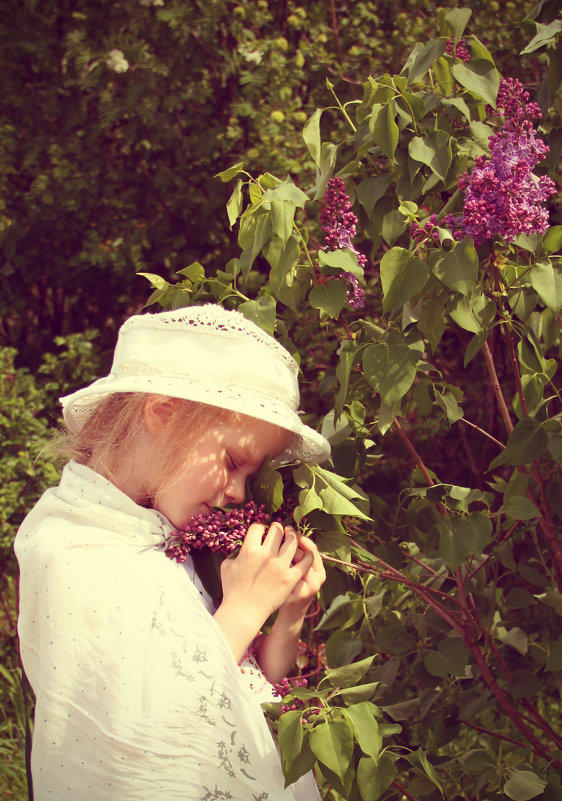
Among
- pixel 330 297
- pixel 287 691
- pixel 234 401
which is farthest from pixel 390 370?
pixel 287 691

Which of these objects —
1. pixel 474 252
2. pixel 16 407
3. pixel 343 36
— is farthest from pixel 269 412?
pixel 343 36

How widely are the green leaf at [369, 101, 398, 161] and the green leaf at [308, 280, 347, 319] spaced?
0.26 metres

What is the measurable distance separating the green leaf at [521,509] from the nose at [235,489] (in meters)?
0.53

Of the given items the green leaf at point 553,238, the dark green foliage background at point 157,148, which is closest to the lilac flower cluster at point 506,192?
the green leaf at point 553,238

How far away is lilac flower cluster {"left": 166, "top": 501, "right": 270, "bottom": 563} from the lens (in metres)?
1.66

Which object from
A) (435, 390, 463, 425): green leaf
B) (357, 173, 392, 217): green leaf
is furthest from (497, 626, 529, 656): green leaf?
(357, 173, 392, 217): green leaf

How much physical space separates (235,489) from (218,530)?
10cm

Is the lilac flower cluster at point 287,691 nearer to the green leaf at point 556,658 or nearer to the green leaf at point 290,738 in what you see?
the green leaf at point 290,738

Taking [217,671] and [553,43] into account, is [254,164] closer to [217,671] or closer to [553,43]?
[553,43]

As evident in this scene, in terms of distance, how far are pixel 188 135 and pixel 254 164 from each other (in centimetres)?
59

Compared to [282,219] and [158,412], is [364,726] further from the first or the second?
[282,219]

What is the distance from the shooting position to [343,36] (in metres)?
4.34

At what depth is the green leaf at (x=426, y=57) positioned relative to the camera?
169 centimetres

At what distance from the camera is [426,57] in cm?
172
